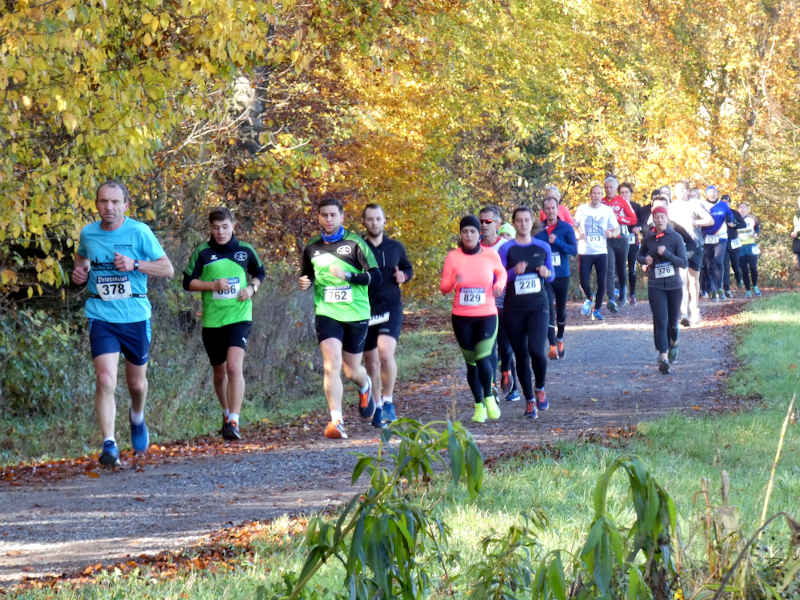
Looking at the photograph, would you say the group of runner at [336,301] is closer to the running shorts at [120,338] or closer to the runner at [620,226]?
the running shorts at [120,338]

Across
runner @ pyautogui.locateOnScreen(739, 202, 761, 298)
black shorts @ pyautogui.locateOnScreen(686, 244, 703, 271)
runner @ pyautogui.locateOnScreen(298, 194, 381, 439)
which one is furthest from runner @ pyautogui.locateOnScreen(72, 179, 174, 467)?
runner @ pyautogui.locateOnScreen(739, 202, 761, 298)

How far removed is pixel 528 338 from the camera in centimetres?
1247

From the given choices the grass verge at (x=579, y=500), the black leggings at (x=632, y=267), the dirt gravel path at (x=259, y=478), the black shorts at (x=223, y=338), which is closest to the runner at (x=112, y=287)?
the dirt gravel path at (x=259, y=478)

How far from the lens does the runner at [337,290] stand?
11.1 m

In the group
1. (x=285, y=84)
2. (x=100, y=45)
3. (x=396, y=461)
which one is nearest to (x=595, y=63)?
(x=285, y=84)

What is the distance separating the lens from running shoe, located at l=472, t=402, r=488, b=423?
12.1 m

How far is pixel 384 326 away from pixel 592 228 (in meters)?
8.52

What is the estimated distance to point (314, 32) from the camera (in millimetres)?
12508

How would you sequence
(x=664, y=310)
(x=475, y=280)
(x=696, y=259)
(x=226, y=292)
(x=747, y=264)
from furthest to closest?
(x=747, y=264) < (x=696, y=259) < (x=664, y=310) < (x=475, y=280) < (x=226, y=292)

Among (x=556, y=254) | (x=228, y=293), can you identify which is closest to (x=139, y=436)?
(x=228, y=293)

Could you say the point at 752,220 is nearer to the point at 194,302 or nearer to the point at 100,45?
the point at 194,302

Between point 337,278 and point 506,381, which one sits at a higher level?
point 337,278

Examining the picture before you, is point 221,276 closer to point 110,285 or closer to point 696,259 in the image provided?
point 110,285

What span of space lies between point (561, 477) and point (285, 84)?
12144 mm
